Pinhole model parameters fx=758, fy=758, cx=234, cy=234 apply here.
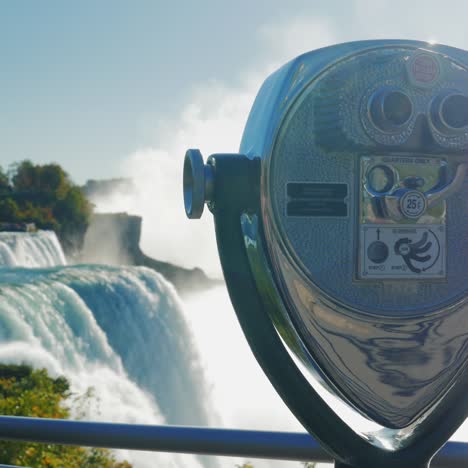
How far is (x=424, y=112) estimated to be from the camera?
0.92 m

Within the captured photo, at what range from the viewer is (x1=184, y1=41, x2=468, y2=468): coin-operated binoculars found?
892mm

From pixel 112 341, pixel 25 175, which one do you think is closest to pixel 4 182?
pixel 25 175

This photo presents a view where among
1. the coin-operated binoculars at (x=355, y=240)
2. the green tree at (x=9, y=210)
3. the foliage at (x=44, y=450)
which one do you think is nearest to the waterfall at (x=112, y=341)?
the foliage at (x=44, y=450)

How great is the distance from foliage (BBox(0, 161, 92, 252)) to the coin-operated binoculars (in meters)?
19.4

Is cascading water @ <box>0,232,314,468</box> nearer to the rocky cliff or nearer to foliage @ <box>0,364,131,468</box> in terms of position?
foliage @ <box>0,364,131,468</box>

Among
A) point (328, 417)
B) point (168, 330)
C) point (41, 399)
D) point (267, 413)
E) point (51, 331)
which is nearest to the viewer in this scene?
point (328, 417)

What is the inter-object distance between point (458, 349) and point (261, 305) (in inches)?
10.0

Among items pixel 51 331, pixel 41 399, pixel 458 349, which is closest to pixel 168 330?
pixel 51 331

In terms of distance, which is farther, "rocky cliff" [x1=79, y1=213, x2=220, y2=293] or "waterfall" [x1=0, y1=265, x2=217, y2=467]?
"rocky cliff" [x1=79, y1=213, x2=220, y2=293]

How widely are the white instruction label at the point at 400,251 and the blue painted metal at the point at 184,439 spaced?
32 centimetres

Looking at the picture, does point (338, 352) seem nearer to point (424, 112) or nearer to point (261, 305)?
point (261, 305)

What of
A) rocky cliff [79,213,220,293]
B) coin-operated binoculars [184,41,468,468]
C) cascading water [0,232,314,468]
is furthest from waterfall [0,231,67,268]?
coin-operated binoculars [184,41,468,468]

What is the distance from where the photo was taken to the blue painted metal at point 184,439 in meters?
1.11

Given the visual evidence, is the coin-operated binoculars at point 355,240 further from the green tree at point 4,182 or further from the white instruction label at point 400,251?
the green tree at point 4,182
